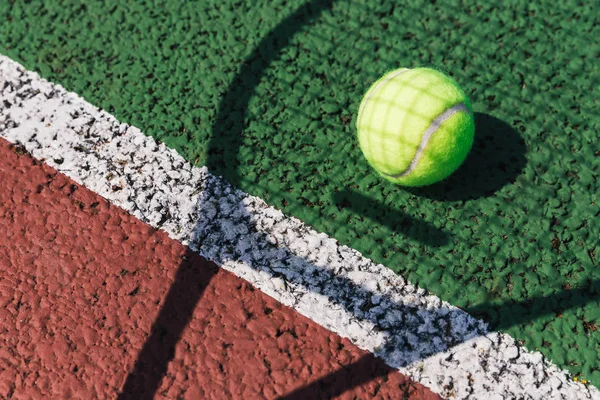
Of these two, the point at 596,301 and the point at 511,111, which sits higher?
the point at 511,111

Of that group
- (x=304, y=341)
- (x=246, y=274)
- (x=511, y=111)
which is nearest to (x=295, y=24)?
(x=511, y=111)

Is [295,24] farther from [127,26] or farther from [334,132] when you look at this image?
[127,26]

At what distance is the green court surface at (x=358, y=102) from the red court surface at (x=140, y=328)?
53cm

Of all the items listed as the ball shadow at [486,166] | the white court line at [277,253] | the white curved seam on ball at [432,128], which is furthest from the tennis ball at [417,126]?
the white court line at [277,253]

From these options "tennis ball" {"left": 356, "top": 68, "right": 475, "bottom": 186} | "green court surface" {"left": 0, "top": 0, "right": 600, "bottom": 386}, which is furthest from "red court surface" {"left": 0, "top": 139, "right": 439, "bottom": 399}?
"tennis ball" {"left": 356, "top": 68, "right": 475, "bottom": 186}

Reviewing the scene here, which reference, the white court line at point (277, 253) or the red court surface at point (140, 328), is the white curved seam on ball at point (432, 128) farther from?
the red court surface at point (140, 328)

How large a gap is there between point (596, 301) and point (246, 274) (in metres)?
1.68

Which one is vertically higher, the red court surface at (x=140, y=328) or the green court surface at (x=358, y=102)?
the green court surface at (x=358, y=102)

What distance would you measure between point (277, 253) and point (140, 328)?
0.74 metres

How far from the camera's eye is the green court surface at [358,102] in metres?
2.60

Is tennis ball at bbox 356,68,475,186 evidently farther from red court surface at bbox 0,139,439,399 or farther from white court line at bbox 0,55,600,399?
red court surface at bbox 0,139,439,399

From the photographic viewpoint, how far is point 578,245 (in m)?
2.65

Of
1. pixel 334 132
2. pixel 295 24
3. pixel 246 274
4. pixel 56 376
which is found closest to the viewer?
pixel 56 376

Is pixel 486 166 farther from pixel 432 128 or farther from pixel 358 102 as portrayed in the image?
pixel 358 102
